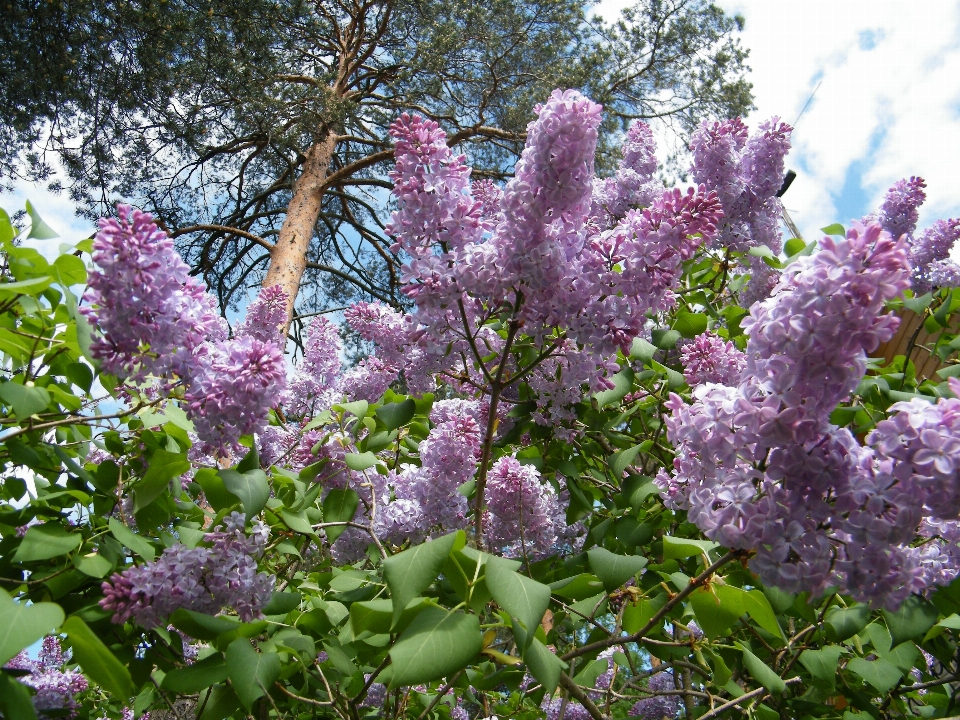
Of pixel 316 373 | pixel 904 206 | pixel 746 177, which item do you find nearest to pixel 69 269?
pixel 316 373

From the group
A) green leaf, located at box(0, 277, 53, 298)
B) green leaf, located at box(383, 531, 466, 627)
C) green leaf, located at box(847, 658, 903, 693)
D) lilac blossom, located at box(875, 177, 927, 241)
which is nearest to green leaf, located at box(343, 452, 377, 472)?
green leaf, located at box(383, 531, 466, 627)

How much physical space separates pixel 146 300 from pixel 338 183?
8022 mm

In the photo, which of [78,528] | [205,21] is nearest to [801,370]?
[78,528]

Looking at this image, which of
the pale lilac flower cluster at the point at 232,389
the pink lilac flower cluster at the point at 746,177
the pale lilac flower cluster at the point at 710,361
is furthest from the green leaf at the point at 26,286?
the pink lilac flower cluster at the point at 746,177

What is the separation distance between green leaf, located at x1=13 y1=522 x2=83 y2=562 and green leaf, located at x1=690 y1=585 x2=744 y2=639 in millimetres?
1216

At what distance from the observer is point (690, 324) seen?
2314 millimetres

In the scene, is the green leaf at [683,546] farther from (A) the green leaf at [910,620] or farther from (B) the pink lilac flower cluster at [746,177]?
(B) the pink lilac flower cluster at [746,177]

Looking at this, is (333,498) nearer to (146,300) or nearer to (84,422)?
(84,422)

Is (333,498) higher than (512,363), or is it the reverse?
(512,363)

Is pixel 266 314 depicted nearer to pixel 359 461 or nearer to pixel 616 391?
pixel 359 461

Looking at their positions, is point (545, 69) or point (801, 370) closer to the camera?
point (801, 370)

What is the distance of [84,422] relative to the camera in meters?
1.49

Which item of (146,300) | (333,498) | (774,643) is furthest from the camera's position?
(774,643)

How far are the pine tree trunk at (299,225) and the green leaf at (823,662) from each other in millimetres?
5851
